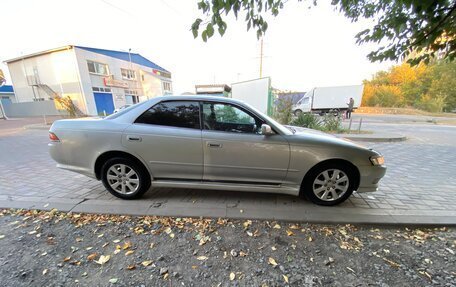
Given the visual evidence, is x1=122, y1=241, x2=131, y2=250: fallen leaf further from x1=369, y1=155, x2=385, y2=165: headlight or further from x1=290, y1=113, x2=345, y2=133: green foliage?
x1=290, y1=113, x2=345, y2=133: green foliage

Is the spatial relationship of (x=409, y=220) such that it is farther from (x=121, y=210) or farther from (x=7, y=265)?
(x=7, y=265)

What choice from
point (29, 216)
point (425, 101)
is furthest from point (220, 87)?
point (425, 101)

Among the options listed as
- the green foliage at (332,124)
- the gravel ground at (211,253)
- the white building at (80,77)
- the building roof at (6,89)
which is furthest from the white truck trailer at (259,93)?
the building roof at (6,89)

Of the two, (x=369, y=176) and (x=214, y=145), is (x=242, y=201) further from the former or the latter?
(x=369, y=176)

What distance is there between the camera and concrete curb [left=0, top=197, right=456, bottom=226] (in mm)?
2766

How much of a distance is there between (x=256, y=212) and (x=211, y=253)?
0.95m

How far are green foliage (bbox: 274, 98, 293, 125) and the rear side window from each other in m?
7.02

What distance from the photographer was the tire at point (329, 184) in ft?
9.80

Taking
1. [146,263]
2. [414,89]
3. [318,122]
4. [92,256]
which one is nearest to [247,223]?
[146,263]

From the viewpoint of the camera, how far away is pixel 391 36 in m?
2.66

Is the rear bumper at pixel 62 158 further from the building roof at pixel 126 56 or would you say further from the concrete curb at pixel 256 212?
the building roof at pixel 126 56

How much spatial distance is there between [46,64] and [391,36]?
28588mm

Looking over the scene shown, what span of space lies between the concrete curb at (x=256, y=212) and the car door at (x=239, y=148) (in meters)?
0.46

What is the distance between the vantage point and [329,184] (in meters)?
3.04
